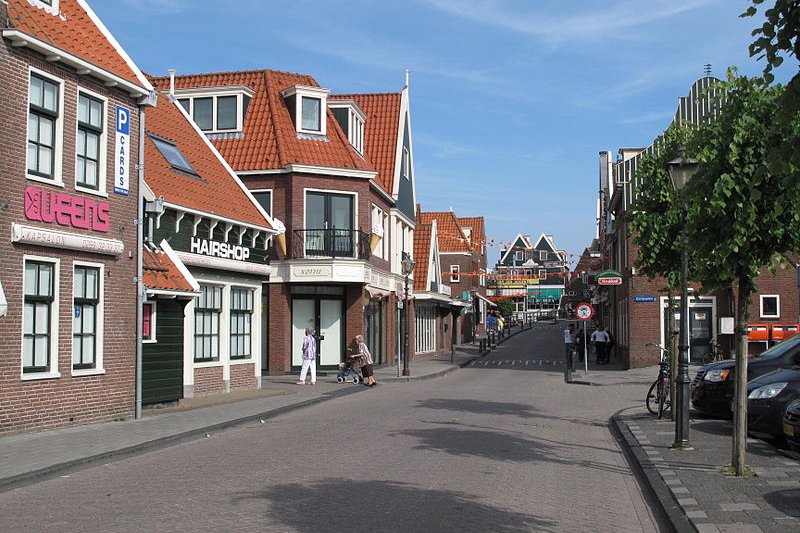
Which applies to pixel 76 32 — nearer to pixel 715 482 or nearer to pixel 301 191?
pixel 715 482

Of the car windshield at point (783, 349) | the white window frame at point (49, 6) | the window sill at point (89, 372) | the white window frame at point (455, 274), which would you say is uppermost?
the white window frame at point (49, 6)

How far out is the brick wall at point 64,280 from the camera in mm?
13078

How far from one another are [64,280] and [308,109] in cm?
1804

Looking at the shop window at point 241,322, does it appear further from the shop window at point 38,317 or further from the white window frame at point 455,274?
the white window frame at point 455,274

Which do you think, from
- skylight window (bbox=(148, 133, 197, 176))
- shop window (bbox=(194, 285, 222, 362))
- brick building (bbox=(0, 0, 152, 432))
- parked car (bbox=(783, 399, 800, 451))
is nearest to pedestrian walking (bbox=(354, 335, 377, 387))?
shop window (bbox=(194, 285, 222, 362))

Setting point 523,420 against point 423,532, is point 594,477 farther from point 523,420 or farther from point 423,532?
point 523,420

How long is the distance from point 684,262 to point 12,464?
916 centimetres

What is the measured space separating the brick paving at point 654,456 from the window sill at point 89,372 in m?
0.88

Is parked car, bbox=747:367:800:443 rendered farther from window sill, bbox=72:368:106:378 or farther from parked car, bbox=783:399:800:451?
window sill, bbox=72:368:106:378

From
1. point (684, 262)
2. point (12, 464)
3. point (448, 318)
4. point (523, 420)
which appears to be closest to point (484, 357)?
point (448, 318)

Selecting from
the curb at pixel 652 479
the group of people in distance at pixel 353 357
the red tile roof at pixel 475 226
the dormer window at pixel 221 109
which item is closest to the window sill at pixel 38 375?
the curb at pixel 652 479

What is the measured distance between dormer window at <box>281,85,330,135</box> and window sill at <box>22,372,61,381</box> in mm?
18153

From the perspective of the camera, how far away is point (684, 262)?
1254 cm

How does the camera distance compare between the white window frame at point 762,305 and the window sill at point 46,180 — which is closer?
the window sill at point 46,180
